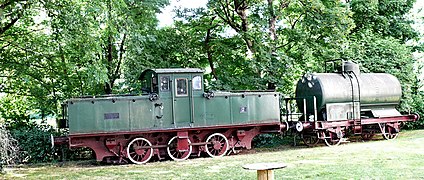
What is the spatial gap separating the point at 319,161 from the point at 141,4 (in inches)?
345

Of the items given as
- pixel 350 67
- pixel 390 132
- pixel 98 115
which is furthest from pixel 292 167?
pixel 390 132

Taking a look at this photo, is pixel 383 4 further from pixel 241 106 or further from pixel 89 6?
pixel 89 6

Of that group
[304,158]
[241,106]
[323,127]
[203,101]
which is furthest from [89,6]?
[323,127]

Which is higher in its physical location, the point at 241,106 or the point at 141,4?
the point at 141,4

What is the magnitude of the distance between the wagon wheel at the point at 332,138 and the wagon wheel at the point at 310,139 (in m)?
0.37

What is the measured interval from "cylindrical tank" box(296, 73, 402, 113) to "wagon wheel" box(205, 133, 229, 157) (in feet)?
11.7

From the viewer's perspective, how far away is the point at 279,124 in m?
15.6

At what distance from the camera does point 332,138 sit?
16.8 m

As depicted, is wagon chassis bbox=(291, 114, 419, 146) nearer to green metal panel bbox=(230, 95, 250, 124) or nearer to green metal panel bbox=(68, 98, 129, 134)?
green metal panel bbox=(230, 95, 250, 124)

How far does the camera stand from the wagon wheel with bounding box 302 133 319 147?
664 inches

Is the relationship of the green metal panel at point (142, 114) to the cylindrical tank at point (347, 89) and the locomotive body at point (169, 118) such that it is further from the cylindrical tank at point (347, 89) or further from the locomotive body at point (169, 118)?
the cylindrical tank at point (347, 89)

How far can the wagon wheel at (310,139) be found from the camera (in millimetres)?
16859

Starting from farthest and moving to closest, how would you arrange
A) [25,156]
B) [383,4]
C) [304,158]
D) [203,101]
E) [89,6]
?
1. [383,4]
2. [25,156]
3. [203,101]
4. [304,158]
5. [89,6]

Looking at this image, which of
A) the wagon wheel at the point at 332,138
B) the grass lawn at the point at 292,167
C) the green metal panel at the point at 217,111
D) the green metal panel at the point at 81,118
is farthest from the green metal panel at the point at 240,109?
the green metal panel at the point at 81,118
